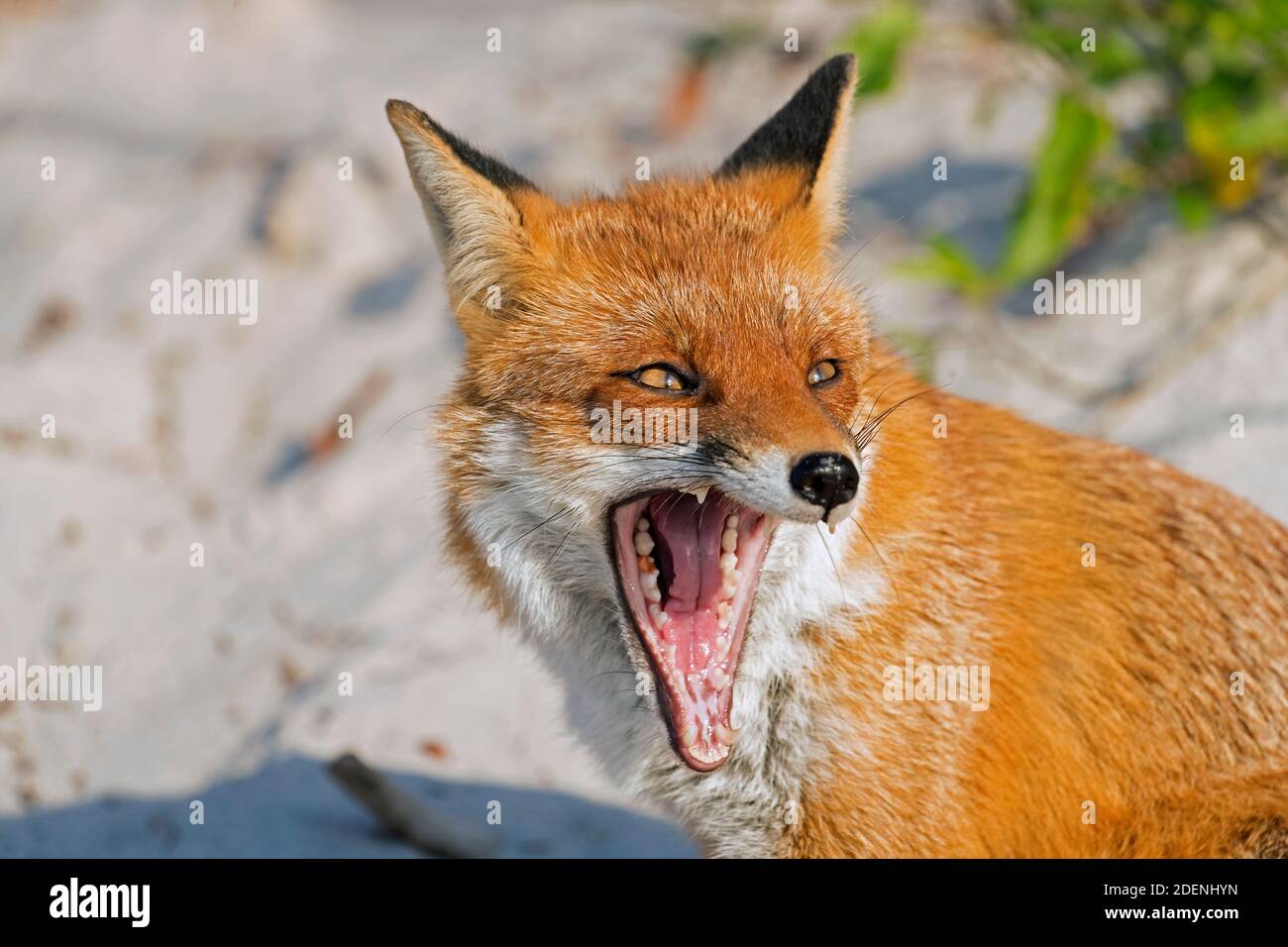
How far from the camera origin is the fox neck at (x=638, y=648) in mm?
3484

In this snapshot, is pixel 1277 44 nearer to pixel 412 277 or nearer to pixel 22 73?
pixel 412 277

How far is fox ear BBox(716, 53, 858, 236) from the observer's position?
3.87 meters

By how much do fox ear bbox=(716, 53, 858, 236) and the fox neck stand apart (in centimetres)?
101

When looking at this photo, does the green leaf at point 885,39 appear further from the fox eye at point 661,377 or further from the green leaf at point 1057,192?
the fox eye at point 661,377

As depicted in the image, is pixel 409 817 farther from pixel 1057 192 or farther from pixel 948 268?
pixel 1057 192

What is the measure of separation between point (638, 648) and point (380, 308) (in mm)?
4653

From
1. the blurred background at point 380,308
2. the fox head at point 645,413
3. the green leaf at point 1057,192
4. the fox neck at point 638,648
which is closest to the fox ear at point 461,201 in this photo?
the fox head at point 645,413

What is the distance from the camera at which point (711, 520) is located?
356 cm

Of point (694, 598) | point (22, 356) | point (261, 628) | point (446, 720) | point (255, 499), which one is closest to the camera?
point (694, 598)

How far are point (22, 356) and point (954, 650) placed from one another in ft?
19.8

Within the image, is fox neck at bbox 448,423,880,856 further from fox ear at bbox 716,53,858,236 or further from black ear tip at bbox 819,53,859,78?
black ear tip at bbox 819,53,859,78

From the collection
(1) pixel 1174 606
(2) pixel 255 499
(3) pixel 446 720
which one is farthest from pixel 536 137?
(1) pixel 1174 606

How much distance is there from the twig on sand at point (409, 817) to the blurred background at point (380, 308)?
0.17 m

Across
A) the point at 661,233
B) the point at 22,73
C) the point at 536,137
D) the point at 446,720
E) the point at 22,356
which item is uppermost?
the point at 22,73
